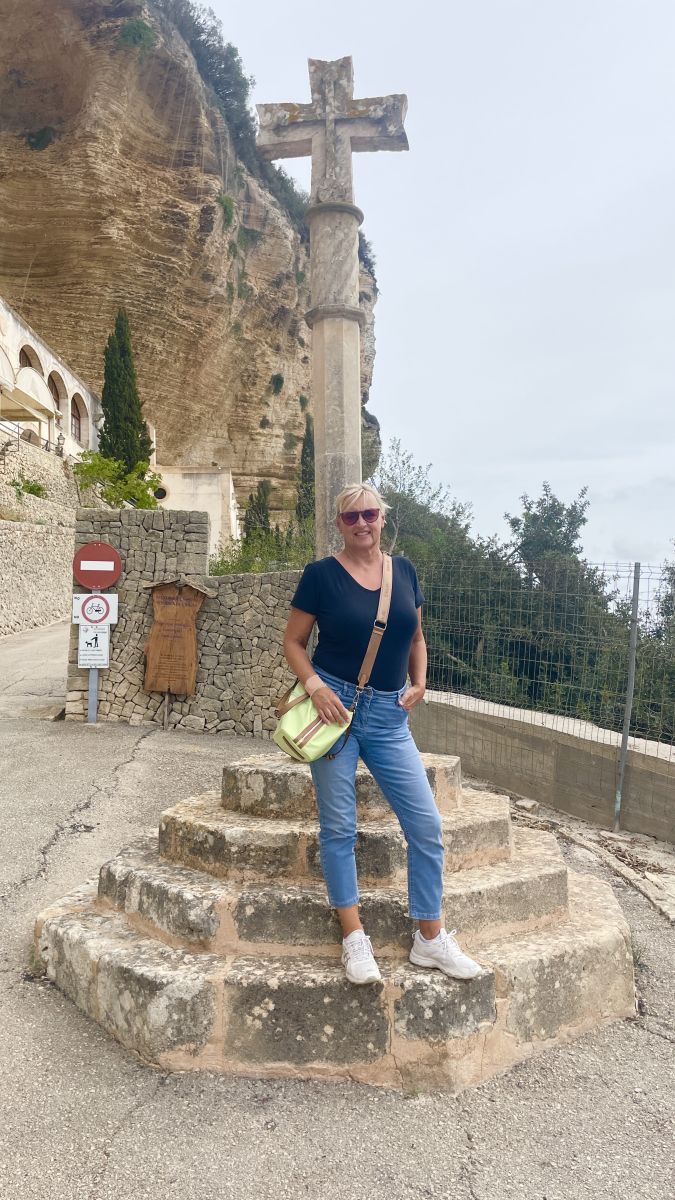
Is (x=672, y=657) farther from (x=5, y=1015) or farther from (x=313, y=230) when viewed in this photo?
(x=5, y=1015)

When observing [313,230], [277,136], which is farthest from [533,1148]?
[277,136]

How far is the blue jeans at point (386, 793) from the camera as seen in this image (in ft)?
8.54

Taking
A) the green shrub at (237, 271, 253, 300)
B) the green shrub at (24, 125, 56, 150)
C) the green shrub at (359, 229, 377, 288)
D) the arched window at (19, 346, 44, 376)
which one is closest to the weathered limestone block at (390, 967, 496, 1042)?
the arched window at (19, 346, 44, 376)

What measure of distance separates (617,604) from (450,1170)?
15.2 feet

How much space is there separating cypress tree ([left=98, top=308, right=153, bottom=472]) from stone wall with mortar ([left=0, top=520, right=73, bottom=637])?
7.42 metres

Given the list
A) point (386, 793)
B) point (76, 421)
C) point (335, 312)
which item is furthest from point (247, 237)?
point (386, 793)

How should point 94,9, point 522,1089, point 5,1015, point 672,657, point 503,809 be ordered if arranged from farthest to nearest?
point 94,9, point 672,657, point 503,809, point 5,1015, point 522,1089

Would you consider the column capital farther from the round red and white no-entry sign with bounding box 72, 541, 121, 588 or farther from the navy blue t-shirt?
the round red and white no-entry sign with bounding box 72, 541, 121, 588

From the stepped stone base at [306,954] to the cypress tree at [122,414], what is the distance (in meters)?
26.6

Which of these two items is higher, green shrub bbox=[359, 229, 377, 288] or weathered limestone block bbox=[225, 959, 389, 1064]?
green shrub bbox=[359, 229, 377, 288]

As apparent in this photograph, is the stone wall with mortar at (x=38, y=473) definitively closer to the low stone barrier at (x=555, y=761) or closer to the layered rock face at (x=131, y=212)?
the layered rock face at (x=131, y=212)

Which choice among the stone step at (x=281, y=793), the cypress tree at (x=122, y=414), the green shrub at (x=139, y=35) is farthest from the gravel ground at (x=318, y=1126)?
the green shrub at (x=139, y=35)

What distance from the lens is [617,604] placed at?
19.6ft

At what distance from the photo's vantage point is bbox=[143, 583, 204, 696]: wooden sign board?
898 cm
